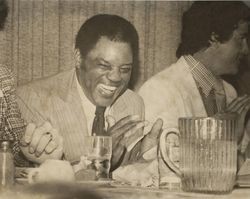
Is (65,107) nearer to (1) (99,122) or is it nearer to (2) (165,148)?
(1) (99,122)

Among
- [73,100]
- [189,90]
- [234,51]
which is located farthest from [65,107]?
[234,51]

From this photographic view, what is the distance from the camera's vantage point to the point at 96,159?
2.26 metres

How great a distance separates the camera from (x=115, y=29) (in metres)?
2.35

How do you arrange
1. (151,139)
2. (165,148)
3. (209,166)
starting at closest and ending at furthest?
(209,166) < (165,148) < (151,139)

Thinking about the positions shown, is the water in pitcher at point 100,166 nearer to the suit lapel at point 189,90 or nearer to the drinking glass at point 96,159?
the drinking glass at point 96,159

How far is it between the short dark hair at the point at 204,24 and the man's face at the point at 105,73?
23 cm

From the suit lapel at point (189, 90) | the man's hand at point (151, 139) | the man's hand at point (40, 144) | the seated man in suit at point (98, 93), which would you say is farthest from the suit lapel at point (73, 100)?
the suit lapel at point (189, 90)

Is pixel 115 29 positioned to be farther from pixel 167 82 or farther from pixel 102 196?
pixel 102 196

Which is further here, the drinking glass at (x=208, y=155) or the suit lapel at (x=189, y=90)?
the suit lapel at (x=189, y=90)

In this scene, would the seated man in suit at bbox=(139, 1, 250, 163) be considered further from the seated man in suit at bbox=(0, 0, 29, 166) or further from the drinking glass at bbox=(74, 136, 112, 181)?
the seated man in suit at bbox=(0, 0, 29, 166)

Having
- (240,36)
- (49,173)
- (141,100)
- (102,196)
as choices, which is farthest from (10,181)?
(240,36)

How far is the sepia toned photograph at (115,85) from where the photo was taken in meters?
2.28

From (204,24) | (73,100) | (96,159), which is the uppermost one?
(204,24)

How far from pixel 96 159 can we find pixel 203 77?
533 millimetres
